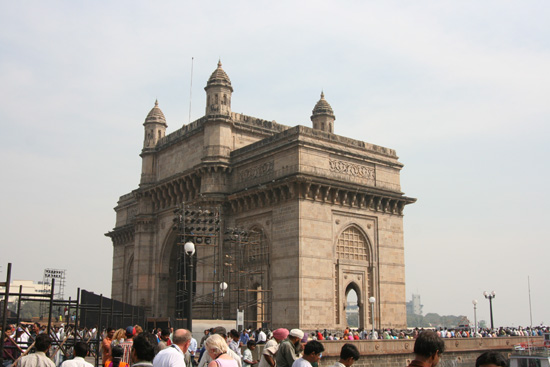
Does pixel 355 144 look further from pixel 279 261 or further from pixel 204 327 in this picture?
pixel 204 327

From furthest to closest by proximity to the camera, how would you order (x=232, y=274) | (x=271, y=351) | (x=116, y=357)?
(x=232, y=274)
(x=271, y=351)
(x=116, y=357)

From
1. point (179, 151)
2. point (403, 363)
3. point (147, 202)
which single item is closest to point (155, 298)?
point (147, 202)

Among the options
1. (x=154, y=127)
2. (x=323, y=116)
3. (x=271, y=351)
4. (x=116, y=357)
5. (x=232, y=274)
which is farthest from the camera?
(x=154, y=127)

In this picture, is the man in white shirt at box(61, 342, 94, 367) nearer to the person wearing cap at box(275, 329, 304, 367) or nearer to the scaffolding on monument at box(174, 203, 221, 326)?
the person wearing cap at box(275, 329, 304, 367)

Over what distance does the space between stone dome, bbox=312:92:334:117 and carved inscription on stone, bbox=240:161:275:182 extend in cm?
966

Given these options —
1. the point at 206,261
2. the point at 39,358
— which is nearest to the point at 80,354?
the point at 39,358

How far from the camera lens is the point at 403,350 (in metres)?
29.3

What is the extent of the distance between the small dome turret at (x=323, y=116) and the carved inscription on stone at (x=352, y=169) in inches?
284

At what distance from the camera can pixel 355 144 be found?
3681cm

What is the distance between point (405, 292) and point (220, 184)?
13524 mm

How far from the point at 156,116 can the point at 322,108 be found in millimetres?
13462

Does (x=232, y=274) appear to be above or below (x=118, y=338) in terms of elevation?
above

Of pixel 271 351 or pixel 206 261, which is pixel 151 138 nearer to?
pixel 206 261

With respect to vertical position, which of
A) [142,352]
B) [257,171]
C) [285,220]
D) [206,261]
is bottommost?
[142,352]
